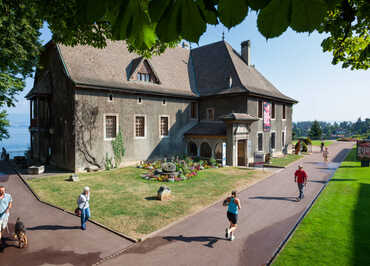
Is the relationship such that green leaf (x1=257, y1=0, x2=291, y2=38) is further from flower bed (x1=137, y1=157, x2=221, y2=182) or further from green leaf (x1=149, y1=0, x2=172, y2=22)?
flower bed (x1=137, y1=157, x2=221, y2=182)

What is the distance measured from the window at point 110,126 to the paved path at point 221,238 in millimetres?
13015

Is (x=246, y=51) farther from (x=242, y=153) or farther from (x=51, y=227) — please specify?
(x=51, y=227)

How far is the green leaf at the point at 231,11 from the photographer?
1.27 m

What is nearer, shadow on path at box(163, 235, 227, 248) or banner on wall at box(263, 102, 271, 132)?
shadow on path at box(163, 235, 227, 248)

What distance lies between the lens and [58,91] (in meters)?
20.2

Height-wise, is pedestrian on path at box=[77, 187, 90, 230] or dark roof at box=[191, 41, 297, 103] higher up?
dark roof at box=[191, 41, 297, 103]

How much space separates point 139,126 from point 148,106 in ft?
7.49

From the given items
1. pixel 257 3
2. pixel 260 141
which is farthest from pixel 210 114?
pixel 257 3

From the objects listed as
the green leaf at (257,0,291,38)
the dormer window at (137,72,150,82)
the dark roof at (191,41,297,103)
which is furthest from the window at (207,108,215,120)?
the green leaf at (257,0,291,38)

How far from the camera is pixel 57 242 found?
24.1ft

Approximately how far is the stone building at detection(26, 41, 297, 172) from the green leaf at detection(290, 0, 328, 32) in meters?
19.2

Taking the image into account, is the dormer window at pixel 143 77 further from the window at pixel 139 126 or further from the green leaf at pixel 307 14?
the green leaf at pixel 307 14

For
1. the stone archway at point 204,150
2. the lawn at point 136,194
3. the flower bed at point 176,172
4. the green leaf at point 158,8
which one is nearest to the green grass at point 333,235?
the lawn at point 136,194

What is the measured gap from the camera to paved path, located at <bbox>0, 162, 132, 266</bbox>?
6445mm
